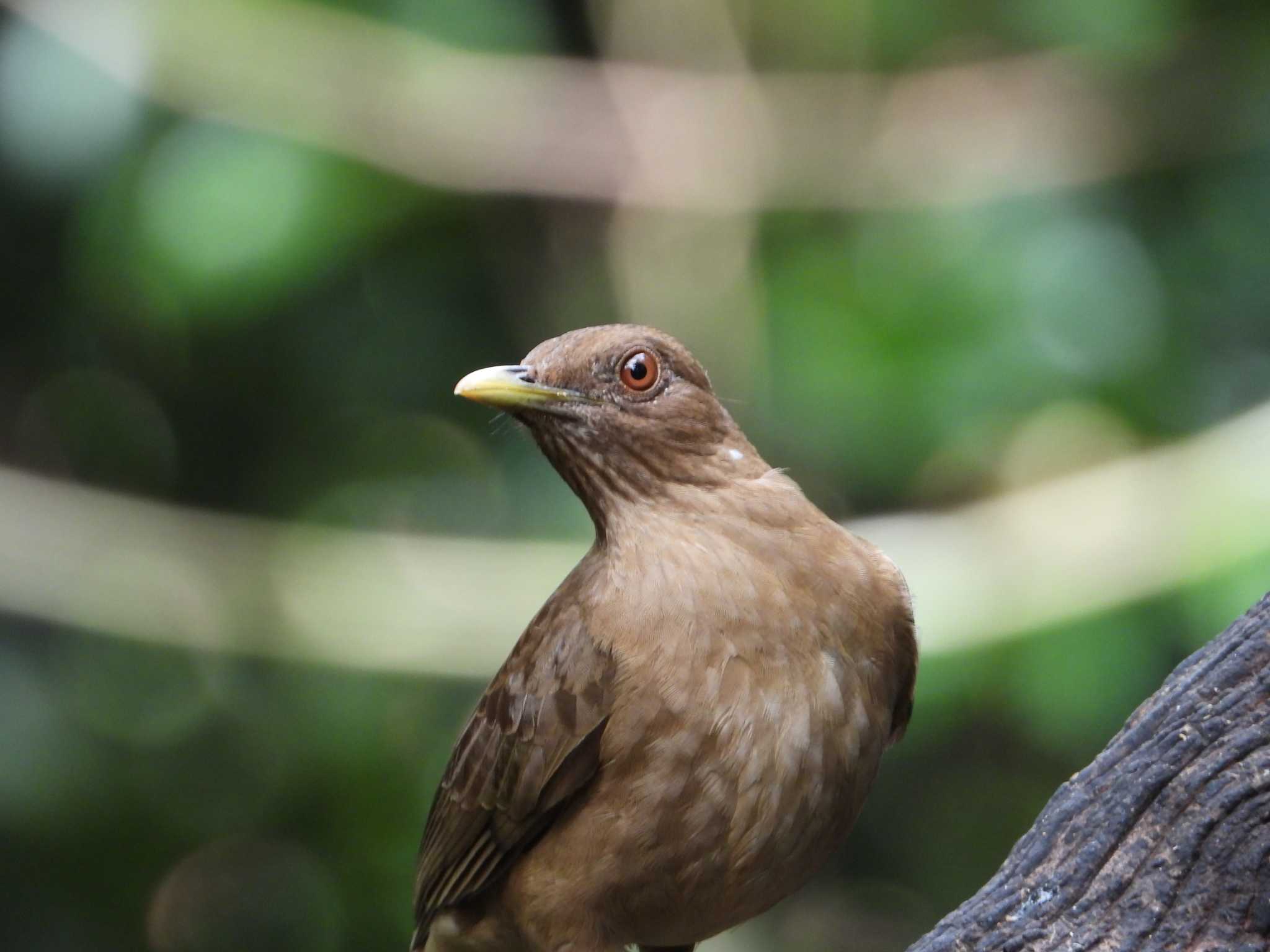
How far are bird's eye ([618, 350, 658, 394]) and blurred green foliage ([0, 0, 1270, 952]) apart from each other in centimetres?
239

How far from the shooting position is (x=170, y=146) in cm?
598

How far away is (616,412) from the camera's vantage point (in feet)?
11.8

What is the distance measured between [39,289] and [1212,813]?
18.0ft

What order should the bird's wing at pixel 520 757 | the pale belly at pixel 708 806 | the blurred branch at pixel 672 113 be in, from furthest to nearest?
the blurred branch at pixel 672 113 < the bird's wing at pixel 520 757 < the pale belly at pixel 708 806

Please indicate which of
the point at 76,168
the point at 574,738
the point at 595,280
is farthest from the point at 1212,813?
the point at 76,168

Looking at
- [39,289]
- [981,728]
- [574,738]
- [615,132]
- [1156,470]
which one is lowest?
[574,738]

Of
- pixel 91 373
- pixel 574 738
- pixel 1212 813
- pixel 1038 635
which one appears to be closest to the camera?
pixel 1212 813

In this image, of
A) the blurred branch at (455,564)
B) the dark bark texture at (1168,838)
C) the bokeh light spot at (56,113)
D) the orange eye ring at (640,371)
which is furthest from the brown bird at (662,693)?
the bokeh light spot at (56,113)

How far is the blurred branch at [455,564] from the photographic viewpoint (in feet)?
18.8

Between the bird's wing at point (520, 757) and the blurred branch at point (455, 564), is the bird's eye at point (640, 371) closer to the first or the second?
the bird's wing at point (520, 757)

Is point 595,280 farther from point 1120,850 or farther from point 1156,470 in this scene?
point 1120,850

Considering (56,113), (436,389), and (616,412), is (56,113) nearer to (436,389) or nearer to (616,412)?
(436,389)

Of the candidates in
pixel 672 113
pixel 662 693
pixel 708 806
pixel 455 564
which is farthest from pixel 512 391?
pixel 672 113

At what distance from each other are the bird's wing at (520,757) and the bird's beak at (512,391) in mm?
469
